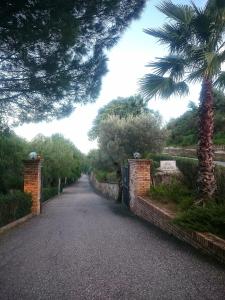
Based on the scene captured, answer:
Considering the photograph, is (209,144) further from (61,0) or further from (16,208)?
(16,208)

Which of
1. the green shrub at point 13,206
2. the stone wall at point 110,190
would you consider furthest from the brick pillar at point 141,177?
the stone wall at point 110,190

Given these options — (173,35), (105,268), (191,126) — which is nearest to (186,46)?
(173,35)

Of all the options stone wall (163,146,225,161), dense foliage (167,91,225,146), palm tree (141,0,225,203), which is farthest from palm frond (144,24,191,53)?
dense foliage (167,91,225,146)

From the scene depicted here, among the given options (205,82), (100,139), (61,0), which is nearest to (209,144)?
(205,82)

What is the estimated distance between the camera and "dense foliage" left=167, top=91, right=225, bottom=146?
41219 mm

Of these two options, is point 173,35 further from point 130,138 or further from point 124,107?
point 124,107

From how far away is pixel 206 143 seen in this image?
10.1 m

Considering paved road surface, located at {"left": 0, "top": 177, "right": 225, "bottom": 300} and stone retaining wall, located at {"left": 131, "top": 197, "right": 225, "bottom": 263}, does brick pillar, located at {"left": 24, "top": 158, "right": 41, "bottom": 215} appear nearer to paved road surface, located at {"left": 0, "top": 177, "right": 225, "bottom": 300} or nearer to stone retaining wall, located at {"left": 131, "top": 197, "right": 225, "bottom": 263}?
stone retaining wall, located at {"left": 131, "top": 197, "right": 225, "bottom": 263}

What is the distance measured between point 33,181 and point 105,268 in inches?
380

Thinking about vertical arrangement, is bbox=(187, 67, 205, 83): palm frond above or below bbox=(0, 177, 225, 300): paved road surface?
above

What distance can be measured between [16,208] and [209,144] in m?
6.71

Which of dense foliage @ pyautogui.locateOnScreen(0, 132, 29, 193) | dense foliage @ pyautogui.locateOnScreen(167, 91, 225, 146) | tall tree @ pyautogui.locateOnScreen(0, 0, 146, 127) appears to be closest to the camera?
tall tree @ pyautogui.locateOnScreen(0, 0, 146, 127)

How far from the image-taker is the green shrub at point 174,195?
1031cm

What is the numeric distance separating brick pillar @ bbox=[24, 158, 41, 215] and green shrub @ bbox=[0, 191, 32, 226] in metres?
0.59
